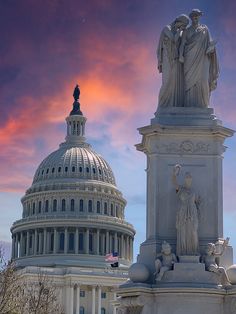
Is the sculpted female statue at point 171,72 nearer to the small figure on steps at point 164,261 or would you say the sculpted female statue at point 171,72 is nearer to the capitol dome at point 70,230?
the small figure on steps at point 164,261

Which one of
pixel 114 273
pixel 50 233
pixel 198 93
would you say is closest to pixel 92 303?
pixel 114 273

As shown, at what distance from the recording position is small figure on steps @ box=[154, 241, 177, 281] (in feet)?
76.8

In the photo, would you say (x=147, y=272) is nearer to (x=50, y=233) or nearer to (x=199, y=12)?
(x=199, y=12)

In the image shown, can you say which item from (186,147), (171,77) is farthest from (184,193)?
(171,77)

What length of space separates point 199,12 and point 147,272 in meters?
7.42

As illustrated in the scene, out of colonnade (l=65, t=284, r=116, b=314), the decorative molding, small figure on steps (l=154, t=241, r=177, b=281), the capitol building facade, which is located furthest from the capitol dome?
small figure on steps (l=154, t=241, r=177, b=281)

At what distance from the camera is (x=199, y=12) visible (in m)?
25.8

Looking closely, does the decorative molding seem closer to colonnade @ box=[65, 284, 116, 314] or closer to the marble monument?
the marble monument

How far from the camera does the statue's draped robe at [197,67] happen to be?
25484 mm

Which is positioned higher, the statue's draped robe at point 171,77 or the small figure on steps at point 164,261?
the statue's draped robe at point 171,77

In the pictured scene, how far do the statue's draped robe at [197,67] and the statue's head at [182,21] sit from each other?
36cm

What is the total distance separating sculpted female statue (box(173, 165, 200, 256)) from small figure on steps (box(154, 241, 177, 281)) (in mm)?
304

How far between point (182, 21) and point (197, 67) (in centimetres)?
139

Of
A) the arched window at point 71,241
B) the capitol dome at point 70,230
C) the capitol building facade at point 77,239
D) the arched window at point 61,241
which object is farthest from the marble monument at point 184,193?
the arched window at point 71,241
